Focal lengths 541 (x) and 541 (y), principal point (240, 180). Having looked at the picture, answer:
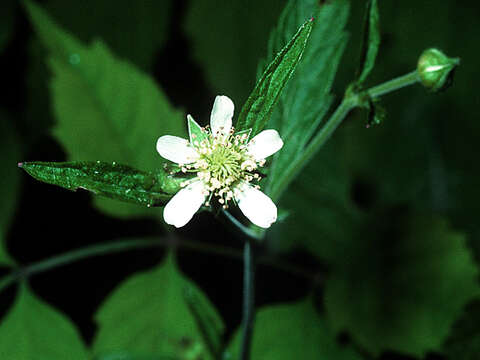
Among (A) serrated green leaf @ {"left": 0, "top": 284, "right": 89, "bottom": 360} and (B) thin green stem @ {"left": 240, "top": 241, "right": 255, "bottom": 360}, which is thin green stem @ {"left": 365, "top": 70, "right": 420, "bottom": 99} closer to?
(B) thin green stem @ {"left": 240, "top": 241, "right": 255, "bottom": 360}

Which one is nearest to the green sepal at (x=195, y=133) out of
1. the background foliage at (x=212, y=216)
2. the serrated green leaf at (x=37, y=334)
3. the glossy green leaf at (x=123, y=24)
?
the background foliage at (x=212, y=216)

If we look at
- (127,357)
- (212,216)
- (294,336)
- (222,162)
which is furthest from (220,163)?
(294,336)

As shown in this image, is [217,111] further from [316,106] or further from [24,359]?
[24,359]

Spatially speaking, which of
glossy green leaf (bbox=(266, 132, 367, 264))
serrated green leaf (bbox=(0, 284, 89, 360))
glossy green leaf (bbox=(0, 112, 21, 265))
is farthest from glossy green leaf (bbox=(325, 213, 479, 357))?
glossy green leaf (bbox=(0, 112, 21, 265))

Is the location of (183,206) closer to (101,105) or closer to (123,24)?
(101,105)

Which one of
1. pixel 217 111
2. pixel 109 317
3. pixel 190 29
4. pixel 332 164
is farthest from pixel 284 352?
pixel 190 29

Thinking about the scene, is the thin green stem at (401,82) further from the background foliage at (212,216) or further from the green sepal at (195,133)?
the background foliage at (212,216)

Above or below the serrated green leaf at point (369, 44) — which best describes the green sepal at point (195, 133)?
below
